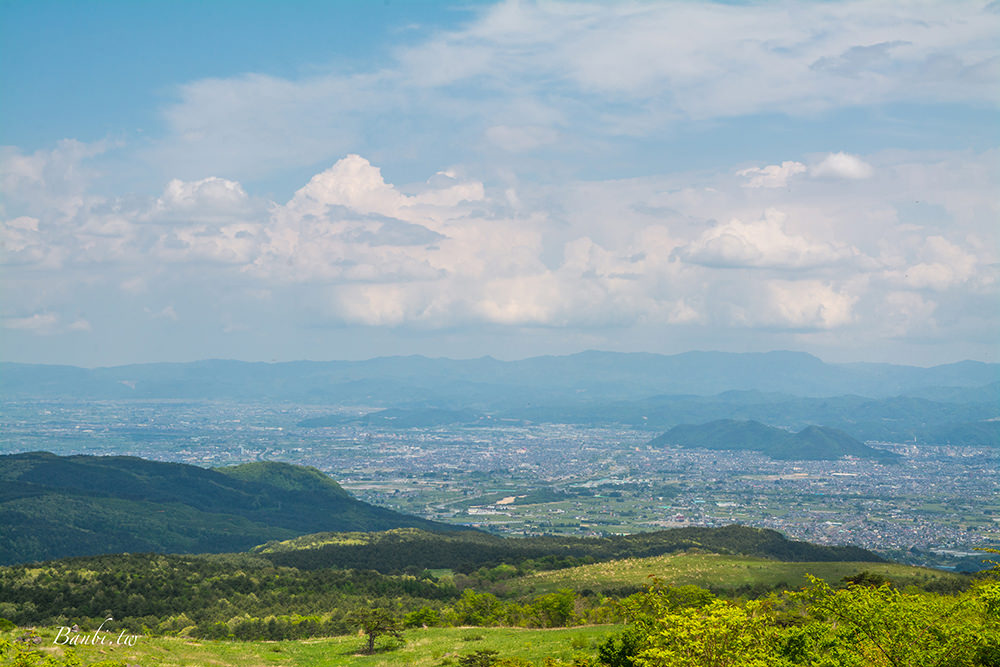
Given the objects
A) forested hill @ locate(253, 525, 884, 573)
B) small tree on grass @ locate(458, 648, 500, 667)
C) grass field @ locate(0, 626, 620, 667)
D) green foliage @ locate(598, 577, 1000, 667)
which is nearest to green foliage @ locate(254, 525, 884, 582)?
forested hill @ locate(253, 525, 884, 573)

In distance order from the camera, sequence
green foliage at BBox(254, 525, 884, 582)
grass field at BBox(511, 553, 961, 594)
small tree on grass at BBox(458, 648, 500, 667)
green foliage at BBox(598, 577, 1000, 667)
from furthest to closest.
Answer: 1. green foliage at BBox(254, 525, 884, 582)
2. grass field at BBox(511, 553, 961, 594)
3. small tree on grass at BBox(458, 648, 500, 667)
4. green foliage at BBox(598, 577, 1000, 667)

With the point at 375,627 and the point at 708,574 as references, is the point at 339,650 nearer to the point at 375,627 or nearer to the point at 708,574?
the point at 375,627

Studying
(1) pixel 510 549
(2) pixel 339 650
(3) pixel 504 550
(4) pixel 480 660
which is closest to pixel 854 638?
(4) pixel 480 660

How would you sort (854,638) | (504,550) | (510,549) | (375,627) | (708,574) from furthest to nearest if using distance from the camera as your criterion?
(510,549) → (504,550) → (708,574) → (375,627) → (854,638)

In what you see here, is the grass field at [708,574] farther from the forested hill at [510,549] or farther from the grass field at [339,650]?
the grass field at [339,650]

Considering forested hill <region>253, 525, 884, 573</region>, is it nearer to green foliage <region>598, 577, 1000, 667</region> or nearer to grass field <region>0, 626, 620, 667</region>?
grass field <region>0, 626, 620, 667</region>

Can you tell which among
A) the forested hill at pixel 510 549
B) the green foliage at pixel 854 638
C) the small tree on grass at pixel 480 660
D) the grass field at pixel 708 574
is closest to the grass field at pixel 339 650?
the small tree on grass at pixel 480 660
